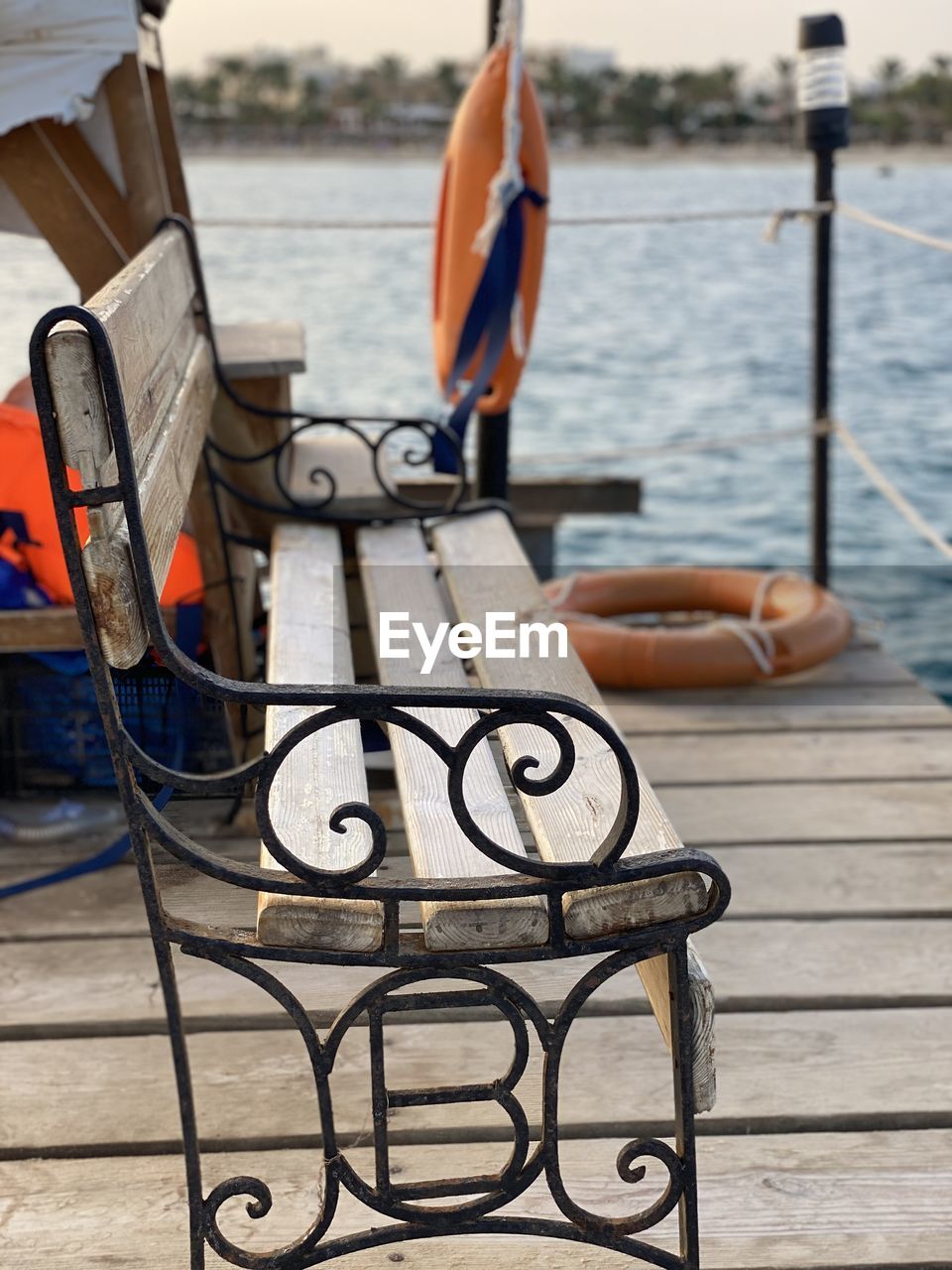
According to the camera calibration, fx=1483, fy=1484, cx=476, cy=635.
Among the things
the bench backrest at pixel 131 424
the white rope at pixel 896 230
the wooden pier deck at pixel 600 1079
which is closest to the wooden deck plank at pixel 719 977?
the wooden pier deck at pixel 600 1079

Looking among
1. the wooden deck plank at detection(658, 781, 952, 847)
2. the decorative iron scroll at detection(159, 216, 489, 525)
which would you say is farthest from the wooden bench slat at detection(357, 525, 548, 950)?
the wooden deck plank at detection(658, 781, 952, 847)

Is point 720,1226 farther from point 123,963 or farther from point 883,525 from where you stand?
point 883,525

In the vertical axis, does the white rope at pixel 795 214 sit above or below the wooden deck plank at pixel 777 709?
above

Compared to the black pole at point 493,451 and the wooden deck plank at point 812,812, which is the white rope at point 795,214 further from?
the wooden deck plank at point 812,812

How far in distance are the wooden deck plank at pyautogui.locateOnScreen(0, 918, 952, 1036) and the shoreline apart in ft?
204

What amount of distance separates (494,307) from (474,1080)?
1805 mm

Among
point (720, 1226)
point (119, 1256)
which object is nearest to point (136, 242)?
point (119, 1256)

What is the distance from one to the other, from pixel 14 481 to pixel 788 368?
14.8 metres

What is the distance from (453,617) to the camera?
1.94m

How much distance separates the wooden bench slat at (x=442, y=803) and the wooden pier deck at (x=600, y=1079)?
12 cm

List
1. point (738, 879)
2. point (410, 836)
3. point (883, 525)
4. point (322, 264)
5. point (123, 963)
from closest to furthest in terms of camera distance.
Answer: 1. point (410, 836)
2. point (123, 963)
3. point (738, 879)
4. point (883, 525)
5. point (322, 264)

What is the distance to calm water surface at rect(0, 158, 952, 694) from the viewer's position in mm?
8922

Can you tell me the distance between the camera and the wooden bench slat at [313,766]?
3.80 feet

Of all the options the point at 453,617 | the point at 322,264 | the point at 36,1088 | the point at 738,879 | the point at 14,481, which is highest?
the point at 14,481
